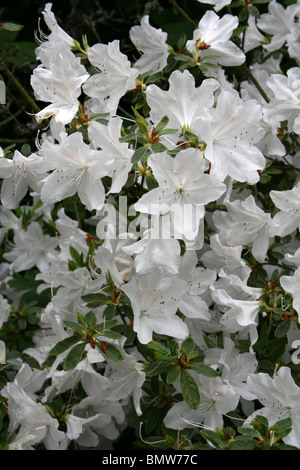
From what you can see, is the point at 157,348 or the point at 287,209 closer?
the point at 157,348

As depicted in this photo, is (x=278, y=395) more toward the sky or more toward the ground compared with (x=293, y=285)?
more toward the ground

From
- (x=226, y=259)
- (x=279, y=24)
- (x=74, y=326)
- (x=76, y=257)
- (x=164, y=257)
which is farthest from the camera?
(x=279, y=24)

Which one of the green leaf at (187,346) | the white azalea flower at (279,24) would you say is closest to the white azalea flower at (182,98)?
the green leaf at (187,346)

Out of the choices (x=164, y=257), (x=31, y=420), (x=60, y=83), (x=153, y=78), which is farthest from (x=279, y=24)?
(x=31, y=420)

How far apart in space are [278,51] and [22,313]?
4.20 feet

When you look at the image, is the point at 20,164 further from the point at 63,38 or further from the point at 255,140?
the point at 255,140

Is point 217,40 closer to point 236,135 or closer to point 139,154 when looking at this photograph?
point 236,135

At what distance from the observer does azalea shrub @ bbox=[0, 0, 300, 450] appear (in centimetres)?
173

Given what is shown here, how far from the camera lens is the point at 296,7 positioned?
2.49 metres

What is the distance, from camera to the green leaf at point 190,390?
5.89 ft

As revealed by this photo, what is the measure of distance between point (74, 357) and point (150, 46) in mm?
1020

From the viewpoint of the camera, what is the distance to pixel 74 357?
1776mm

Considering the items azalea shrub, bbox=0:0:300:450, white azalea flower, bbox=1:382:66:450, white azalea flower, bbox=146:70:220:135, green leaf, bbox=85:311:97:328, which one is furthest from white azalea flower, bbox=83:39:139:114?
white azalea flower, bbox=1:382:66:450

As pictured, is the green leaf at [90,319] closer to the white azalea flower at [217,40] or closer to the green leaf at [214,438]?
the green leaf at [214,438]
